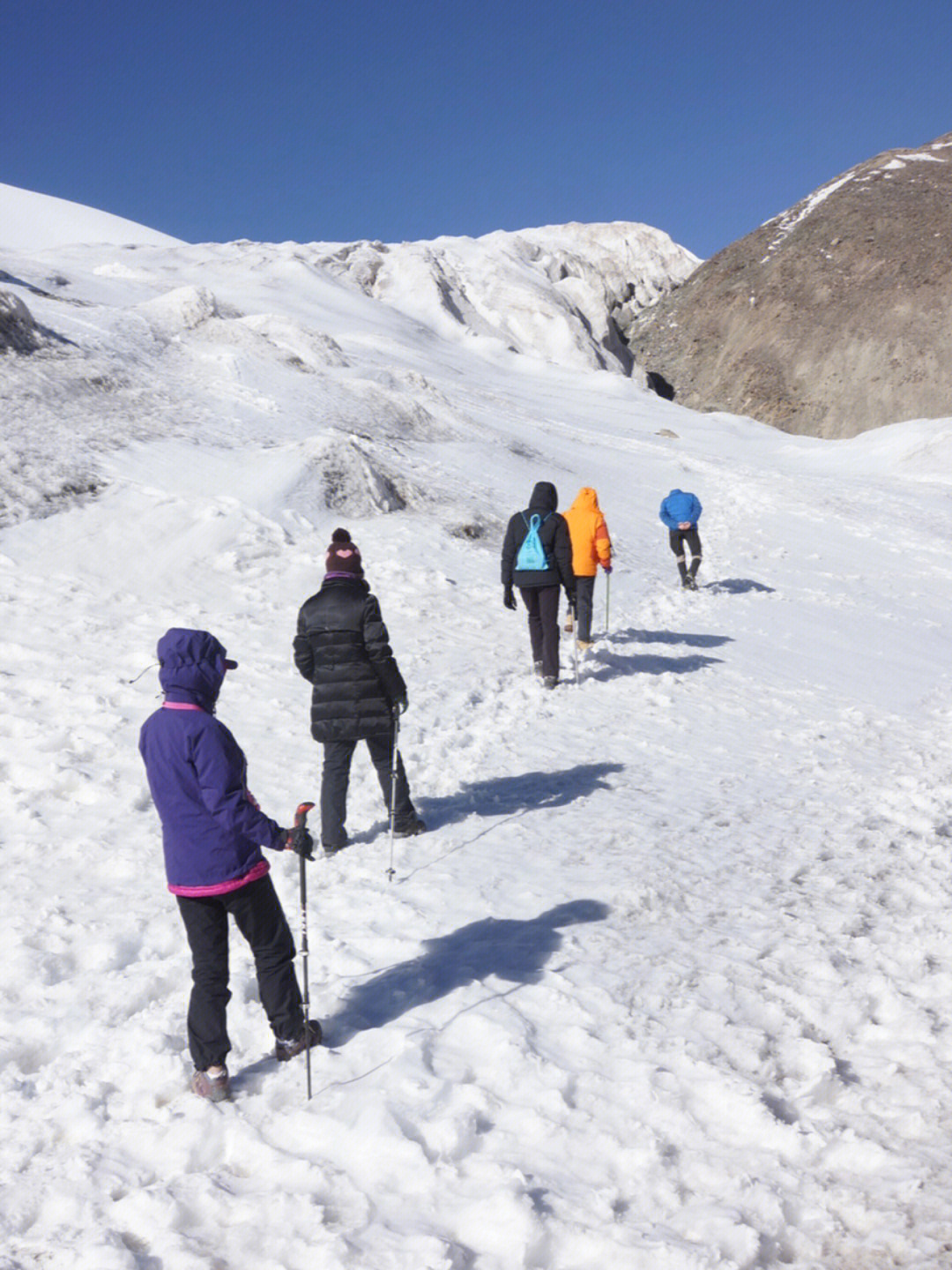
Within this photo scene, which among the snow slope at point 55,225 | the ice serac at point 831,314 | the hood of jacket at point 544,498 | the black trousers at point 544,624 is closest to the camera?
the hood of jacket at point 544,498

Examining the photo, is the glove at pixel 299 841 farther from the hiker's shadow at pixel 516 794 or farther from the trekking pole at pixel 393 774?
the hiker's shadow at pixel 516 794

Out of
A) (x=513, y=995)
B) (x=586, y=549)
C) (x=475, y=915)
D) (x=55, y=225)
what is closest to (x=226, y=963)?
(x=513, y=995)

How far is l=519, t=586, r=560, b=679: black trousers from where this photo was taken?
10.1 meters

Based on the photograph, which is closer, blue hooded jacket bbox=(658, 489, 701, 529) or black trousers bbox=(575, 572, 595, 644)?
black trousers bbox=(575, 572, 595, 644)

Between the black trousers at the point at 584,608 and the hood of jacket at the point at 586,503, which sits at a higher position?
the hood of jacket at the point at 586,503

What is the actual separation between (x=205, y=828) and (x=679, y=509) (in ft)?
43.1

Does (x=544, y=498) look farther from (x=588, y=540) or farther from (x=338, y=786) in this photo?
(x=338, y=786)

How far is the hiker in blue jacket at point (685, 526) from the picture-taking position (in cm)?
1605

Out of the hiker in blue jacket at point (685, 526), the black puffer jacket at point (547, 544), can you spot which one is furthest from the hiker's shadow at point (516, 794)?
the hiker in blue jacket at point (685, 526)

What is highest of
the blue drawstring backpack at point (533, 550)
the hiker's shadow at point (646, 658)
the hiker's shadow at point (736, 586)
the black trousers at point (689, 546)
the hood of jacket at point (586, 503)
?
the hood of jacket at point (586, 503)

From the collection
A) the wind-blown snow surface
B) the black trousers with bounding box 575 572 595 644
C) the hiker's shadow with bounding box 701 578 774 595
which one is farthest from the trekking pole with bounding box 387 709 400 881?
the hiker's shadow with bounding box 701 578 774 595

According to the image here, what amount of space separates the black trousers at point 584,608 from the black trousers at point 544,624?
3.02 ft

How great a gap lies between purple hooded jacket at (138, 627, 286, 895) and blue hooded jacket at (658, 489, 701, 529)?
42.2ft

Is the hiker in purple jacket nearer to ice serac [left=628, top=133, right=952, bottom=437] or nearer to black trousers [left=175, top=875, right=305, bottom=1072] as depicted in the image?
black trousers [left=175, top=875, right=305, bottom=1072]
